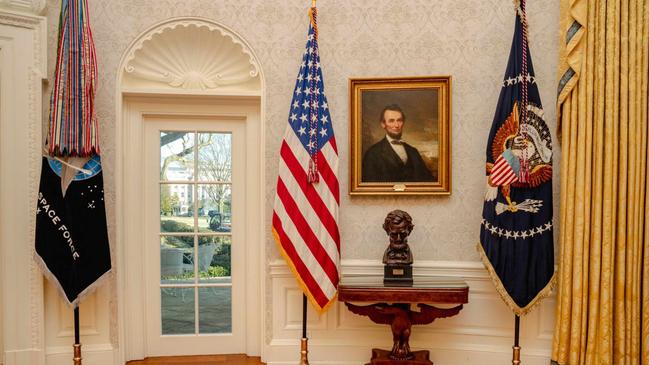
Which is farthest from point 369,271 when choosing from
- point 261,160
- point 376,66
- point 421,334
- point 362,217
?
point 376,66

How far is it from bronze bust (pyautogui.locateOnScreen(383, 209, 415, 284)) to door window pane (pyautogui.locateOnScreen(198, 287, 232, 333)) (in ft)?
5.23

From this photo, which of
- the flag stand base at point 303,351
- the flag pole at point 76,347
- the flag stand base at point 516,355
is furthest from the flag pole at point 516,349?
the flag pole at point 76,347

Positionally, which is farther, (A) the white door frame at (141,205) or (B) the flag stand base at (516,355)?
(A) the white door frame at (141,205)

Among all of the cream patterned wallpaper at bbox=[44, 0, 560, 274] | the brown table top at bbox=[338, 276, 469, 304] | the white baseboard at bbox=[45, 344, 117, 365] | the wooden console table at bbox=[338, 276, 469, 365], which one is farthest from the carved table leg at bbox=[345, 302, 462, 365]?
the white baseboard at bbox=[45, 344, 117, 365]

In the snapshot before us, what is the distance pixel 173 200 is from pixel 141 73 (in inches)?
45.2

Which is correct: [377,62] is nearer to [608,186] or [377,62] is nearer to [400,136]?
[400,136]

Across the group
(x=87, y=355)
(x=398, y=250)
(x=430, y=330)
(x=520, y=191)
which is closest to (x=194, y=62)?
(x=398, y=250)

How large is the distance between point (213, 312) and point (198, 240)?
686 millimetres

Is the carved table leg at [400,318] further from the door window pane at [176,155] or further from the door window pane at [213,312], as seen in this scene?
the door window pane at [176,155]

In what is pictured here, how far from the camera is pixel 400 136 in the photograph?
3.52 meters

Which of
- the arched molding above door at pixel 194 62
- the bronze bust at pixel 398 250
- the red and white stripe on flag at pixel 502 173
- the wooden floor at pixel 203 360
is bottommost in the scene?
the wooden floor at pixel 203 360

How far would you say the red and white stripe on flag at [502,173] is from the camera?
3152 millimetres

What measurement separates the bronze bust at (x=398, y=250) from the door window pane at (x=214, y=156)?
1580 mm

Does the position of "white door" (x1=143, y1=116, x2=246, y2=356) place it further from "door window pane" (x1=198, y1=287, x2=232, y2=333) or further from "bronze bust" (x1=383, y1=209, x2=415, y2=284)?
"bronze bust" (x1=383, y1=209, x2=415, y2=284)
